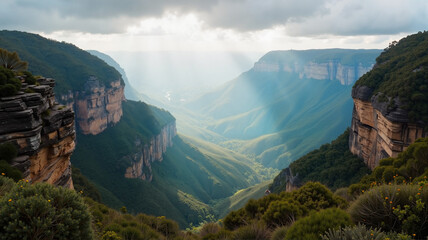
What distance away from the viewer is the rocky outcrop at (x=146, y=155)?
77062mm

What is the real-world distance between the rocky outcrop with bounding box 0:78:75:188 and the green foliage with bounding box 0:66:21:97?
1.23 ft

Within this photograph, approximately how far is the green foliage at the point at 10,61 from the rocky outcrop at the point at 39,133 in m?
2.61

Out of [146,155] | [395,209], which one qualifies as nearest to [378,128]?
[395,209]

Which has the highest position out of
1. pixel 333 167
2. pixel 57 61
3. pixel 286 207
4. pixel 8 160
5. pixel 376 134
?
pixel 57 61

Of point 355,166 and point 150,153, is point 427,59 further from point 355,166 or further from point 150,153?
point 150,153

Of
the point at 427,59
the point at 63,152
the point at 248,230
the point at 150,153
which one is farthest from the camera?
the point at 150,153

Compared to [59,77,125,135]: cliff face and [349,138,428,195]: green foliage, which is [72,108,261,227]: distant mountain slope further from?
[349,138,428,195]: green foliage

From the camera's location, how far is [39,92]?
55.6 ft

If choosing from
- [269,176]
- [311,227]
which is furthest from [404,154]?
[269,176]

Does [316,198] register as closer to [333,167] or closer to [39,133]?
[39,133]

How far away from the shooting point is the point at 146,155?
90.3 meters

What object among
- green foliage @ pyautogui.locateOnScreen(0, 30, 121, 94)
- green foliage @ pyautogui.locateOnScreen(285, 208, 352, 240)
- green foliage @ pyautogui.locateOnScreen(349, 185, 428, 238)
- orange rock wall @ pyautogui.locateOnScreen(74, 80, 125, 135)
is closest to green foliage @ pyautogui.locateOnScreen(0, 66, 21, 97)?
green foliage @ pyautogui.locateOnScreen(285, 208, 352, 240)

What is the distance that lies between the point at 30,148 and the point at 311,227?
14195mm

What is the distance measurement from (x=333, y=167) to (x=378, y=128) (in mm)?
12465
